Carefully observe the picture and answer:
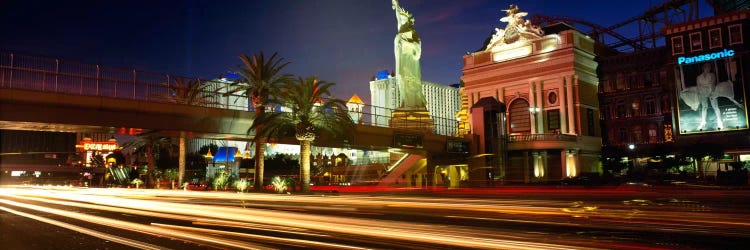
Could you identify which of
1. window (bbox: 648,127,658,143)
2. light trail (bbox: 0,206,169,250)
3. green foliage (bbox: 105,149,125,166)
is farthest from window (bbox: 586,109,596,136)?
light trail (bbox: 0,206,169,250)

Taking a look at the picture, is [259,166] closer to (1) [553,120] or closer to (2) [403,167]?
(2) [403,167]

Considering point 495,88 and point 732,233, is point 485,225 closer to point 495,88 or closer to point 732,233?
point 732,233

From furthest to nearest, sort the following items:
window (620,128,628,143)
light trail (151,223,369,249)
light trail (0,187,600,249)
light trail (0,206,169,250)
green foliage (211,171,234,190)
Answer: window (620,128,628,143) < green foliage (211,171,234,190) < light trail (0,206,169,250) < light trail (151,223,369,249) < light trail (0,187,600,249)

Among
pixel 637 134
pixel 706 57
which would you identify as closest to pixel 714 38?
pixel 706 57

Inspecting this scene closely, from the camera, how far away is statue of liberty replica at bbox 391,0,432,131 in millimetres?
64125

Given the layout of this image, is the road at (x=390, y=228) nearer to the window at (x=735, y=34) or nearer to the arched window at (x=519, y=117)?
the window at (x=735, y=34)

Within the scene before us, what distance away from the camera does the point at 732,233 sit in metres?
12.1

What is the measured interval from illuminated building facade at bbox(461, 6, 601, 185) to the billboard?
1066cm

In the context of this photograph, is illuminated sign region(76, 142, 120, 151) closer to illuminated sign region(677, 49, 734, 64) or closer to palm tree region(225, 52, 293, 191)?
palm tree region(225, 52, 293, 191)

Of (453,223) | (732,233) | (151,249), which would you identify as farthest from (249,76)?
(732,233)

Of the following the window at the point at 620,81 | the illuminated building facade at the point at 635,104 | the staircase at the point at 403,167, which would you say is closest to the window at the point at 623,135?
the illuminated building facade at the point at 635,104

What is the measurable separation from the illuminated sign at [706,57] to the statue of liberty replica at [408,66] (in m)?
26.8

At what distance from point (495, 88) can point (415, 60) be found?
42.3 feet

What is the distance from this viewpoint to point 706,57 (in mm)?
55844
